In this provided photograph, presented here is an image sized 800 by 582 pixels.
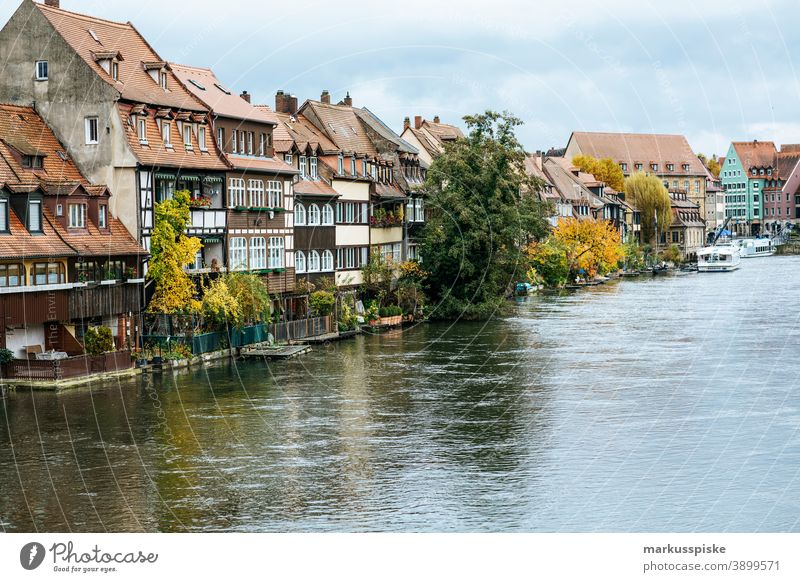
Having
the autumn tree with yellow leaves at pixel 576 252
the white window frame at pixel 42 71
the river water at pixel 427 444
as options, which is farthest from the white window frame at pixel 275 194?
the autumn tree with yellow leaves at pixel 576 252

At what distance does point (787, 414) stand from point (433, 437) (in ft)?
37.2

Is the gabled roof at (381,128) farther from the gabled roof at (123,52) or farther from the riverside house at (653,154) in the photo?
the riverside house at (653,154)

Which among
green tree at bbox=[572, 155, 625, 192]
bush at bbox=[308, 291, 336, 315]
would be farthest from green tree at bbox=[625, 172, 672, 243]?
bush at bbox=[308, 291, 336, 315]

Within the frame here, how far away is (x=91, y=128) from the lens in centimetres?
5162

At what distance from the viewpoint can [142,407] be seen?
4047 cm

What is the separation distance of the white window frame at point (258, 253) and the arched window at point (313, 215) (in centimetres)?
644

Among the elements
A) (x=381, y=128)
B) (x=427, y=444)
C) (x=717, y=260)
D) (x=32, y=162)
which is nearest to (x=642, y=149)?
(x=717, y=260)

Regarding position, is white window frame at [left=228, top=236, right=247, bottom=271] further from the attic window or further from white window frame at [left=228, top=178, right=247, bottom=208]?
the attic window

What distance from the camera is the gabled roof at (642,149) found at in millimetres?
184625

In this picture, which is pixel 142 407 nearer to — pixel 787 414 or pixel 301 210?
pixel 787 414

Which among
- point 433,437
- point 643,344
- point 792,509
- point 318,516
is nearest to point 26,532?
point 318,516

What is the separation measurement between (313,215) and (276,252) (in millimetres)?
6075

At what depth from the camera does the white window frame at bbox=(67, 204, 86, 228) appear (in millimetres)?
48281

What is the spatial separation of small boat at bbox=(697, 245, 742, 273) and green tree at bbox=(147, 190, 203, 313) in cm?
9464
